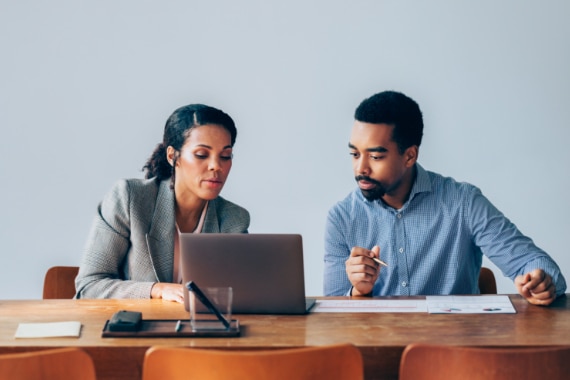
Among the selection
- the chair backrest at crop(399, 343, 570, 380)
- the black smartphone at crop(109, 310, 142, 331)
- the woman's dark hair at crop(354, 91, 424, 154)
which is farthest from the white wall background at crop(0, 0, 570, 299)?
the chair backrest at crop(399, 343, 570, 380)

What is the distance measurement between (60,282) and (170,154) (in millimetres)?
612

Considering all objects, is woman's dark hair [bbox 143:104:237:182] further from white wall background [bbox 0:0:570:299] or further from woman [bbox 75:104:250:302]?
white wall background [bbox 0:0:570:299]

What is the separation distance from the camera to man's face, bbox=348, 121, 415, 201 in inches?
120

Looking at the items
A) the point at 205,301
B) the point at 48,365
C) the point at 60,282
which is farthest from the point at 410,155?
the point at 48,365

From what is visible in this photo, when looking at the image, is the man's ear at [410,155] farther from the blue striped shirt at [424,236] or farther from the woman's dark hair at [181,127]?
the woman's dark hair at [181,127]

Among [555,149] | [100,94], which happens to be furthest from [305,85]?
[555,149]

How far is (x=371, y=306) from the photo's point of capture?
8.31 feet

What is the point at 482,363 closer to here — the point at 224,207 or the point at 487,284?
the point at 487,284

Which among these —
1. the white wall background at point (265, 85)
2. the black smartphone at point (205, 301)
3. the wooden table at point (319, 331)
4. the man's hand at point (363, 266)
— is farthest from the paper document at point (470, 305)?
the white wall background at point (265, 85)

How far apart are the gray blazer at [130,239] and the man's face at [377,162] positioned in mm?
511

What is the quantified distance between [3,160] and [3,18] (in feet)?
2.35

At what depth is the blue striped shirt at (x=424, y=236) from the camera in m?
3.04

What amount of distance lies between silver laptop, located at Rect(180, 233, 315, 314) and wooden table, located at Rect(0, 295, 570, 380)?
2.6 inches

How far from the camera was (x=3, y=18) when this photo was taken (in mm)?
4293
